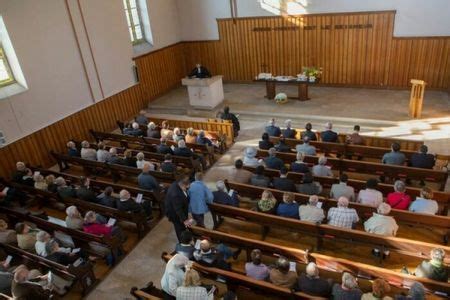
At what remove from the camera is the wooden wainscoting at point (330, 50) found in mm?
11641

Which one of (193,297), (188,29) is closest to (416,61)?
(188,29)

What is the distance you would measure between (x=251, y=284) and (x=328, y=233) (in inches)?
62.1

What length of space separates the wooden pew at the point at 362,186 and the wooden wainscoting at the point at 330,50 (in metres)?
7.21

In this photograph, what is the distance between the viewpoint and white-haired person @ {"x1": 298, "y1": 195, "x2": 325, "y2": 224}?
17.9 feet

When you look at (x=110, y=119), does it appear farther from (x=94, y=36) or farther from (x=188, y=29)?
(x=188, y=29)

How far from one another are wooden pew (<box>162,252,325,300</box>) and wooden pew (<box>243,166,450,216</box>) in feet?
8.94

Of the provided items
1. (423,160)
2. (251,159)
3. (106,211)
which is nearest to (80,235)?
(106,211)

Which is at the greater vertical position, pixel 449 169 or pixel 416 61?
pixel 416 61

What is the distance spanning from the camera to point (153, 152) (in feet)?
29.6

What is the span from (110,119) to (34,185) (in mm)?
4770

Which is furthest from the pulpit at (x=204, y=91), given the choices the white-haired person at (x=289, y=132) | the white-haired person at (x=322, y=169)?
the white-haired person at (x=322, y=169)

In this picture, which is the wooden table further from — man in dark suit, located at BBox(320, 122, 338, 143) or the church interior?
man in dark suit, located at BBox(320, 122, 338, 143)

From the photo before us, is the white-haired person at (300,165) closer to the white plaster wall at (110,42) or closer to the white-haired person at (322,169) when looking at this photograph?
the white-haired person at (322,169)

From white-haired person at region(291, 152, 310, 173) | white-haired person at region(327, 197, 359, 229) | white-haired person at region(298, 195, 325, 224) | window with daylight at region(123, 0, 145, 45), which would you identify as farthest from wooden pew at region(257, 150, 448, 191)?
window with daylight at region(123, 0, 145, 45)
